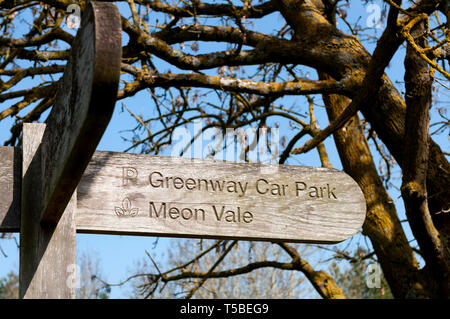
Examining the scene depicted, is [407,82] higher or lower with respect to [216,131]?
lower

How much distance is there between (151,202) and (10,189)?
431 mm

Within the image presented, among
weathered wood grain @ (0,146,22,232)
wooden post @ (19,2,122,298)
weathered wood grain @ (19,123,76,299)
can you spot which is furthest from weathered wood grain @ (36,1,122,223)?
weathered wood grain @ (0,146,22,232)

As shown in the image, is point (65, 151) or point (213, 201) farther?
point (213, 201)

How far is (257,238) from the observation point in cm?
197

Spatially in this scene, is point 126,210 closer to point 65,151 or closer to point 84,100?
point 65,151

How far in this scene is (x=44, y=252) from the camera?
1771 millimetres

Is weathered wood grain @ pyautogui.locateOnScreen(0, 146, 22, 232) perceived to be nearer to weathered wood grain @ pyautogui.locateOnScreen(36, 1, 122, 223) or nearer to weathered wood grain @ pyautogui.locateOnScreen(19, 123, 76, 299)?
weathered wood grain @ pyautogui.locateOnScreen(19, 123, 76, 299)

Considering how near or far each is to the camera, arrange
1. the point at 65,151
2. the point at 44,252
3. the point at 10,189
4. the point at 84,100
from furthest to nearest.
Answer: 1. the point at 10,189
2. the point at 44,252
3. the point at 65,151
4. the point at 84,100

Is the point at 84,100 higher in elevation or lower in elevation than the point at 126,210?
lower

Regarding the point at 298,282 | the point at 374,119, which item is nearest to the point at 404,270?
the point at 374,119

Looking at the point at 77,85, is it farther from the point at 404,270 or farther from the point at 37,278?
the point at 404,270

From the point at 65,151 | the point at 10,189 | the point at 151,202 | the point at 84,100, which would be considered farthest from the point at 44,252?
the point at 84,100

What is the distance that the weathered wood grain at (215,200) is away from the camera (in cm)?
187

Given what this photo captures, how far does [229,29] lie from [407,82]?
187 cm
